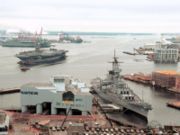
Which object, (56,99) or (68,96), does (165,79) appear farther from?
(56,99)

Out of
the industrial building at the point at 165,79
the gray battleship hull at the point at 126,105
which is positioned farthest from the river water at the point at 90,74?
the industrial building at the point at 165,79

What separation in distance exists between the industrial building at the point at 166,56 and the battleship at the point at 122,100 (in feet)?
67.6

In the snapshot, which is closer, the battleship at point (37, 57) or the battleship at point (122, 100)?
the battleship at point (122, 100)

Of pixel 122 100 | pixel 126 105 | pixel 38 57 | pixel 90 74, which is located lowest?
pixel 90 74

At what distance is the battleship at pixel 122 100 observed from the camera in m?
16.0

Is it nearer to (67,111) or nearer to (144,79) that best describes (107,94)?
(67,111)

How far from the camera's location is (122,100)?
17.2 meters

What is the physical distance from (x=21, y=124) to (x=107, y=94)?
6.36 metres

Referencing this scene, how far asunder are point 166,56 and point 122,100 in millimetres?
23740

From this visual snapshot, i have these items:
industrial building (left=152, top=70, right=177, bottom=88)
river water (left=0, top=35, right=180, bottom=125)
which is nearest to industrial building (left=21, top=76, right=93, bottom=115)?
Answer: river water (left=0, top=35, right=180, bottom=125)

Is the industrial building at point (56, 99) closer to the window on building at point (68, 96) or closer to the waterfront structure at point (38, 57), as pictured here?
the window on building at point (68, 96)

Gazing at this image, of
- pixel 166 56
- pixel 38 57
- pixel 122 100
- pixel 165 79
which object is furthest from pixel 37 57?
pixel 122 100

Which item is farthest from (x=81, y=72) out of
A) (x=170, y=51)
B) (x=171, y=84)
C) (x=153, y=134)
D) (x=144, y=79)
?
(x=153, y=134)

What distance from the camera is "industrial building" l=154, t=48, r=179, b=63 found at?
130 feet
